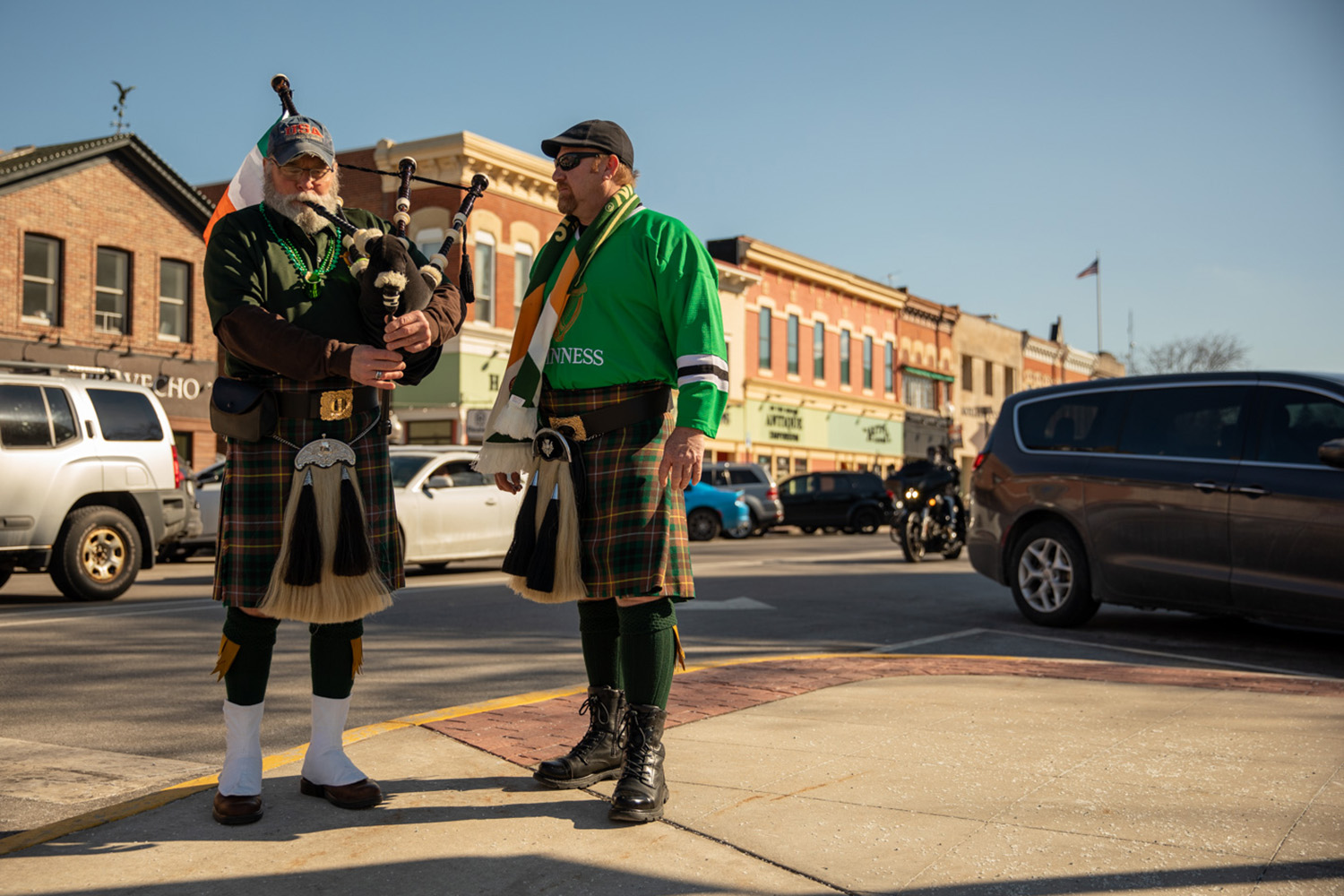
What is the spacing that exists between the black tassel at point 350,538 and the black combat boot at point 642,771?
892mm

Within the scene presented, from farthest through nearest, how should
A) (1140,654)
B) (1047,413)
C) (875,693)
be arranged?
(1047,413)
(1140,654)
(875,693)

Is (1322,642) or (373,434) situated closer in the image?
(373,434)

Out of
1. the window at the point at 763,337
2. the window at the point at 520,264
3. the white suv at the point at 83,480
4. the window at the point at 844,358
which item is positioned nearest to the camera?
the white suv at the point at 83,480

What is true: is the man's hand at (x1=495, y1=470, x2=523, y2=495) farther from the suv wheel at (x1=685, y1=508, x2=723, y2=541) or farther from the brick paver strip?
the suv wheel at (x1=685, y1=508, x2=723, y2=541)

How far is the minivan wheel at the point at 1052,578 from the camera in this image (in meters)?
8.45

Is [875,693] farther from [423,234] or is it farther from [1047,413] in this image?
[423,234]

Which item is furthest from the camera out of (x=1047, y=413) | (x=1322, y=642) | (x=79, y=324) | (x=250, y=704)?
(x=79, y=324)

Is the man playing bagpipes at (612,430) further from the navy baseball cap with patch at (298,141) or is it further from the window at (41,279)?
the window at (41,279)

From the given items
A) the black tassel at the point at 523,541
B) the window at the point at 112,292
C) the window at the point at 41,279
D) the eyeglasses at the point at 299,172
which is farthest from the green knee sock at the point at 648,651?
the window at the point at 112,292

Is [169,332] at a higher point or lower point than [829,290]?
lower

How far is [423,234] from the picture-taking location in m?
29.3

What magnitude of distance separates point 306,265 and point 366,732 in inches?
72.4

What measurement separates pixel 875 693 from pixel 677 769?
5.72 feet

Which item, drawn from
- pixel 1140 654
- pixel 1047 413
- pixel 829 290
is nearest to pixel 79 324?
pixel 1047 413
